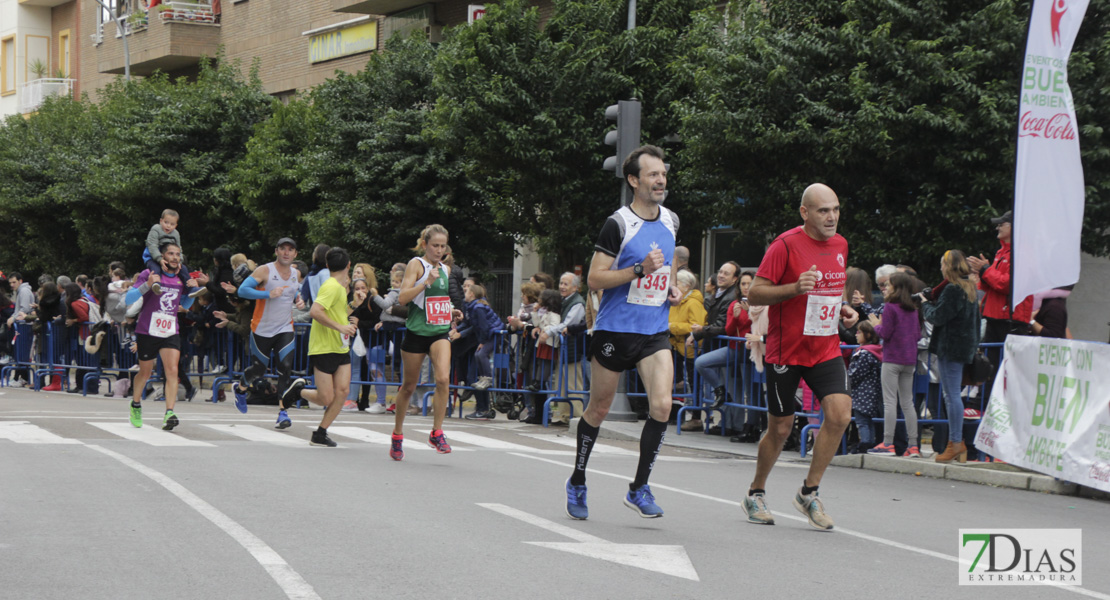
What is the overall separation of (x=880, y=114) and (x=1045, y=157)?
4.51 meters

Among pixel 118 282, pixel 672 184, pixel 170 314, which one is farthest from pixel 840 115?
pixel 118 282

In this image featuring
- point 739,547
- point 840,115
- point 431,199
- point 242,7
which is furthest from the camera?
point 242,7

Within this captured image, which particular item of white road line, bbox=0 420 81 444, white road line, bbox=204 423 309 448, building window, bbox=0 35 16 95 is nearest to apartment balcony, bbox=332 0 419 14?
white road line, bbox=204 423 309 448

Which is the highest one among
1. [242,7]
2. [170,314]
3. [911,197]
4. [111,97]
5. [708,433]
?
[242,7]

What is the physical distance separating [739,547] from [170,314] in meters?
7.49

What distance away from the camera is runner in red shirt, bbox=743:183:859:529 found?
303 inches

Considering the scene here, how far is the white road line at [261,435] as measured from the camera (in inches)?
485

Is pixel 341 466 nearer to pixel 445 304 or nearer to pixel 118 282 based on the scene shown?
pixel 445 304

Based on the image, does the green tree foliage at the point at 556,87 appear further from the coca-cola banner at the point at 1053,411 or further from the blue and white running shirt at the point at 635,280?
the blue and white running shirt at the point at 635,280

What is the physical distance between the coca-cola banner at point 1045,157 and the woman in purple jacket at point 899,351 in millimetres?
1178

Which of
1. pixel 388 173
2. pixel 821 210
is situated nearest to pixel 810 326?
pixel 821 210

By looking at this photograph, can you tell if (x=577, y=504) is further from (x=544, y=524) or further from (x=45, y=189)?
(x=45, y=189)

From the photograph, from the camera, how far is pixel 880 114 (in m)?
15.4

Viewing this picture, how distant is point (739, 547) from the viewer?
7215 mm
